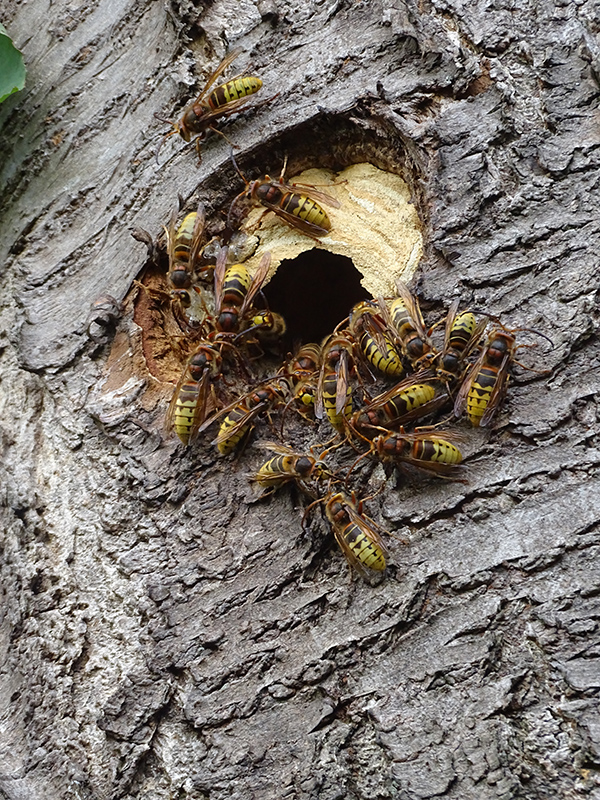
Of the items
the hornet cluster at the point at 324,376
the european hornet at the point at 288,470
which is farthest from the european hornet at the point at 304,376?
the european hornet at the point at 288,470

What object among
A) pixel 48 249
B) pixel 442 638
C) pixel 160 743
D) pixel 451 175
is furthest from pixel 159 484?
pixel 451 175

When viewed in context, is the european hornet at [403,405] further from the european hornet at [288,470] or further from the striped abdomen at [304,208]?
the striped abdomen at [304,208]

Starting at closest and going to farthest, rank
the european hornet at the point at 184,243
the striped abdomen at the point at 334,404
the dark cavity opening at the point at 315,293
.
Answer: the striped abdomen at the point at 334,404 → the european hornet at the point at 184,243 → the dark cavity opening at the point at 315,293

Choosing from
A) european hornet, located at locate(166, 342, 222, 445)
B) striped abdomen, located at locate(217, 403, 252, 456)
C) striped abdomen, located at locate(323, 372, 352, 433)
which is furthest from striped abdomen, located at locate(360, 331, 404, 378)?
european hornet, located at locate(166, 342, 222, 445)

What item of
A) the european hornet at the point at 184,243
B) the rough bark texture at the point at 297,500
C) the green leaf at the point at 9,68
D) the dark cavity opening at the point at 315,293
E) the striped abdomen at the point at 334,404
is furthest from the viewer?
the dark cavity opening at the point at 315,293

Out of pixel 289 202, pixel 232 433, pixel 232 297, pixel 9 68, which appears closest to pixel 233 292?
pixel 232 297

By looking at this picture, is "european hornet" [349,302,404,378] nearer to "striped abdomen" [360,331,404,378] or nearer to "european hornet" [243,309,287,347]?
"striped abdomen" [360,331,404,378]
